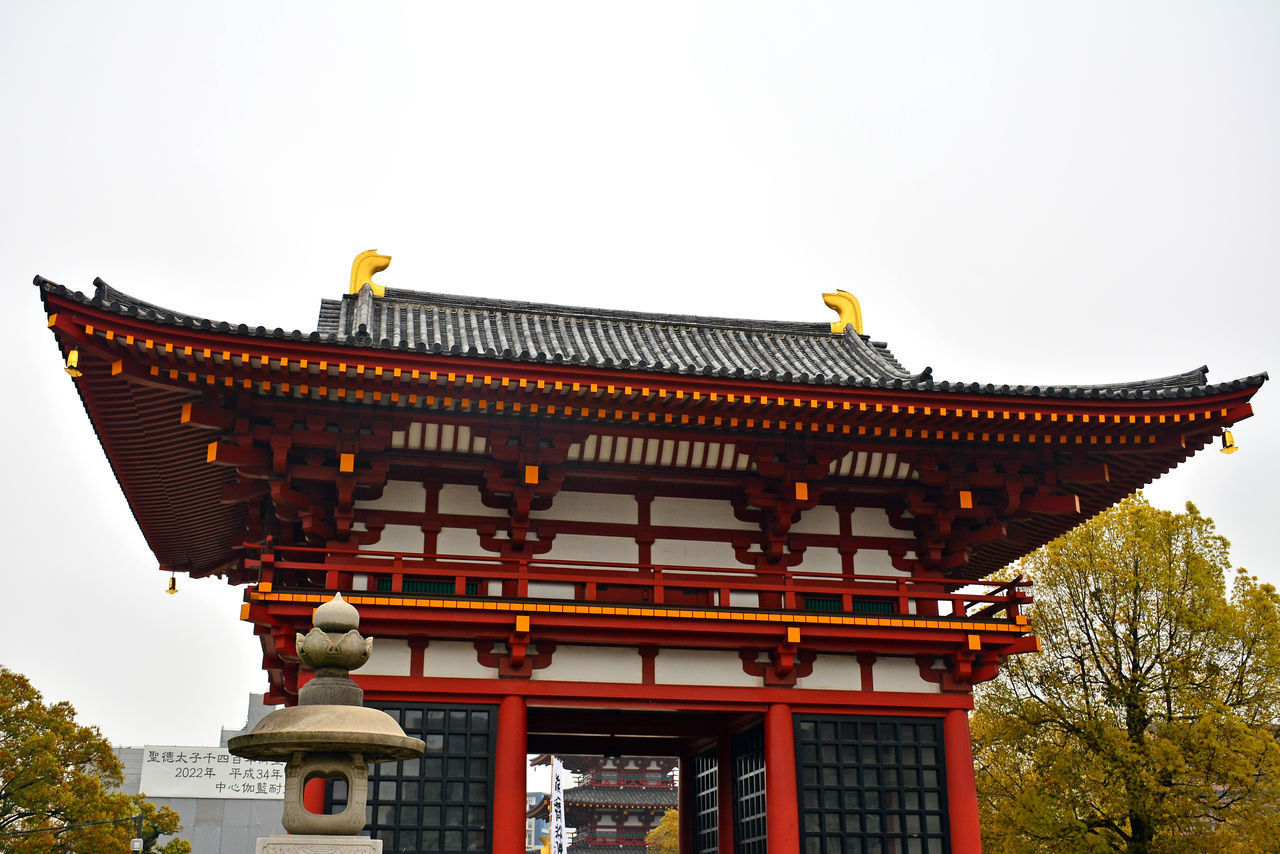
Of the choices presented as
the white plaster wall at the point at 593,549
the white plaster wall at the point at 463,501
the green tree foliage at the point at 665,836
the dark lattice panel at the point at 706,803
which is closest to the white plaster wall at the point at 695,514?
the white plaster wall at the point at 593,549

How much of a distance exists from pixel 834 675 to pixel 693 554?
7.65ft

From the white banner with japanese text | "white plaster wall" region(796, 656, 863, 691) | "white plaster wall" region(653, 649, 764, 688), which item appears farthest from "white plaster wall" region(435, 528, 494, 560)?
the white banner with japanese text

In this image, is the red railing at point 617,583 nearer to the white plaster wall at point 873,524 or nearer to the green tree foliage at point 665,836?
the white plaster wall at point 873,524

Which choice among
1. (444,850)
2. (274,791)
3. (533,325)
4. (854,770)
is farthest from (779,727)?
(274,791)

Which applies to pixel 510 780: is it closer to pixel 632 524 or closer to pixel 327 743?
pixel 632 524

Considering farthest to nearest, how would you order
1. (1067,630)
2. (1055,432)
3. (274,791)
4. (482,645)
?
(274,791)
(1067,630)
(1055,432)
(482,645)

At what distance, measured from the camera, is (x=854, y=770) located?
1252cm

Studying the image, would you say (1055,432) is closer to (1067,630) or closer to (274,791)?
(1067,630)

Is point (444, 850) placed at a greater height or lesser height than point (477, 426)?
lesser

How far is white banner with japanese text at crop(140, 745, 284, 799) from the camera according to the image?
4262cm

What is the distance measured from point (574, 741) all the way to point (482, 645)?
5926mm

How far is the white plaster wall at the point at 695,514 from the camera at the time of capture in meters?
13.5

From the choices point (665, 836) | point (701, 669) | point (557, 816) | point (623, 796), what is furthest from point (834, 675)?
point (623, 796)

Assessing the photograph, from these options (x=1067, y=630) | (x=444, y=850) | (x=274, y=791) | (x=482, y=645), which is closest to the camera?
(x=444, y=850)
